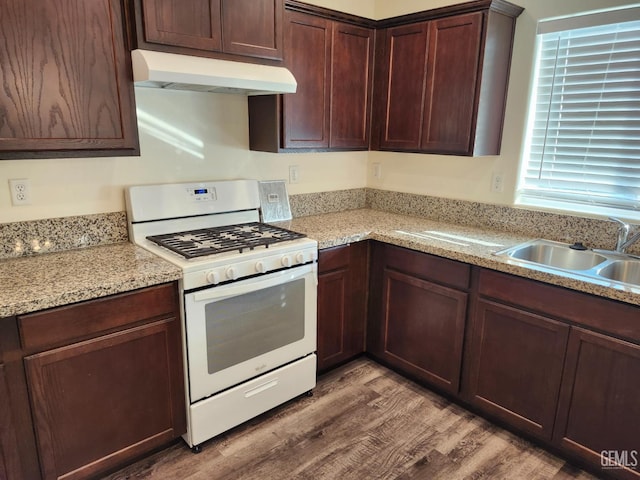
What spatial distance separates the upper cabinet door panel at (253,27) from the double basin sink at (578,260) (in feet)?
5.07

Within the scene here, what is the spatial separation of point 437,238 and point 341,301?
2.20 ft

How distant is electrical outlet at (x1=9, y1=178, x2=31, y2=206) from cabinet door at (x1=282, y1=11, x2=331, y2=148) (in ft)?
4.17

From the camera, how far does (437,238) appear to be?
2422 mm

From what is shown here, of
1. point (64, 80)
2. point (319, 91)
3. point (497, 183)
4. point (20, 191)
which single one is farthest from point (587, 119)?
point (20, 191)

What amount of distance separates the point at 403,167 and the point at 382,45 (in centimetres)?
82

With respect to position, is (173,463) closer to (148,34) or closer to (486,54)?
(148,34)

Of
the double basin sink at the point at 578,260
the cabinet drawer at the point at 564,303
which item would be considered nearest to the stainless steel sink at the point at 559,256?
the double basin sink at the point at 578,260

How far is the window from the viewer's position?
6.94 ft

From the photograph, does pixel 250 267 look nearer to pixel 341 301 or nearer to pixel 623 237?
pixel 341 301

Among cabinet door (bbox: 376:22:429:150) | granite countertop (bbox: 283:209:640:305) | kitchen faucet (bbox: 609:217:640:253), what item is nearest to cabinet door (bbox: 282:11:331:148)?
cabinet door (bbox: 376:22:429:150)

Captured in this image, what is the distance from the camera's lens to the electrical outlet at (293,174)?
287 cm

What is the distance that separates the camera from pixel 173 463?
1.97 meters

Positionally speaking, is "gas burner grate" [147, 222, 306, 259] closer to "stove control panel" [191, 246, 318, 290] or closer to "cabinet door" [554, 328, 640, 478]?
"stove control panel" [191, 246, 318, 290]

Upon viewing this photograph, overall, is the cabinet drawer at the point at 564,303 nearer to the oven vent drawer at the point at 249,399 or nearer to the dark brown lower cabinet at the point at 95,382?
the oven vent drawer at the point at 249,399
